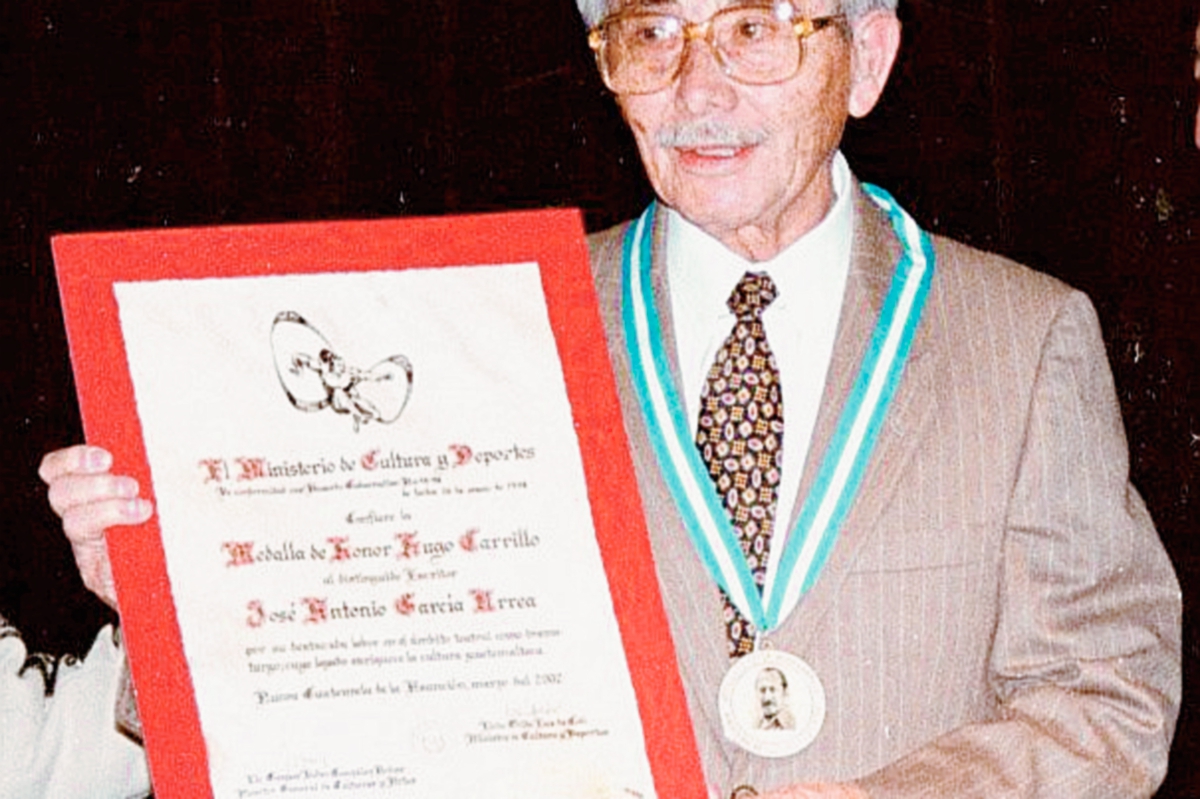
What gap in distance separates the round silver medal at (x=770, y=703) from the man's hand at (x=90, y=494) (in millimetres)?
624

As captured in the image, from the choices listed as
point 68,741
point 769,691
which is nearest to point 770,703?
point 769,691

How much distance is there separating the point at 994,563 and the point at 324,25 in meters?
1.43

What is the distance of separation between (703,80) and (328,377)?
562 millimetres

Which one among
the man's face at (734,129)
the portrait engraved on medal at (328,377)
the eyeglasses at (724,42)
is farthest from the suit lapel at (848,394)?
the portrait engraved on medal at (328,377)

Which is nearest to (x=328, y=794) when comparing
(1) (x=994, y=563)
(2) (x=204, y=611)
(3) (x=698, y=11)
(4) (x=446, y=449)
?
(2) (x=204, y=611)

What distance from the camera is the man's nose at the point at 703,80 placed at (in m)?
2.10

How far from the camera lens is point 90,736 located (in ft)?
7.51

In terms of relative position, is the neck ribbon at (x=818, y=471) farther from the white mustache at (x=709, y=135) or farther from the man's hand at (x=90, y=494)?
the man's hand at (x=90, y=494)

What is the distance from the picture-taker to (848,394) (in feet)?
6.88

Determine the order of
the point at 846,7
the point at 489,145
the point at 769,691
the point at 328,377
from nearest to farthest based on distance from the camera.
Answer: the point at 328,377
the point at 769,691
the point at 846,7
the point at 489,145

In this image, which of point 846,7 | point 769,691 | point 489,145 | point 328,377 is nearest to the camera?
point 328,377

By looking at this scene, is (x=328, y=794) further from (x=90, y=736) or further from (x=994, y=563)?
(x=994, y=563)

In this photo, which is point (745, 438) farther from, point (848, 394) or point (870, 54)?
point (870, 54)

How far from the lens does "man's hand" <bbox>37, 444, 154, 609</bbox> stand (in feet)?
5.88
